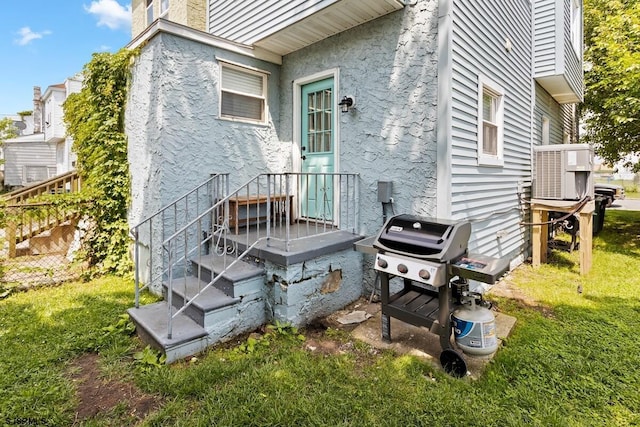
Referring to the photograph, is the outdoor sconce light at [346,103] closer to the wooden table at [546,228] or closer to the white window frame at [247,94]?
the white window frame at [247,94]

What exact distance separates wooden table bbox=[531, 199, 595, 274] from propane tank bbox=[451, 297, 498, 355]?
3.80m

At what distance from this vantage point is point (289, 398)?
2457mm

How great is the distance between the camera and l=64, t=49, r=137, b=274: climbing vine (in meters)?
5.32

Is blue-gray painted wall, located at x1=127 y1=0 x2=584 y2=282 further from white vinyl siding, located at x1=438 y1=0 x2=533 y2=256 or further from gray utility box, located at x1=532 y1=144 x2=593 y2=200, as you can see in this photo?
gray utility box, located at x1=532 y1=144 x2=593 y2=200

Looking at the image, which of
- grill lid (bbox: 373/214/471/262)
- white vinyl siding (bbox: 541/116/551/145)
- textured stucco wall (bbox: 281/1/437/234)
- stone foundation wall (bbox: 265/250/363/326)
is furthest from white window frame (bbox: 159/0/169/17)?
white vinyl siding (bbox: 541/116/551/145)

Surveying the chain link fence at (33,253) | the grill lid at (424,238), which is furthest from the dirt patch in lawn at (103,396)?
the chain link fence at (33,253)

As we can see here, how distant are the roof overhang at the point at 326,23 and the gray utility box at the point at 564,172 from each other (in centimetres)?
402

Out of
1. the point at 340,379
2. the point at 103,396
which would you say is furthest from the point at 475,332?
the point at 103,396

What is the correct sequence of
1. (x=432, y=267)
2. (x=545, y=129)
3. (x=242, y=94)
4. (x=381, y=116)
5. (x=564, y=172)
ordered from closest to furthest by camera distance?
1. (x=432, y=267)
2. (x=381, y=116)
3. (x=242, y=94)
4. (x=564, y=172)
5. (x=545, y=129)

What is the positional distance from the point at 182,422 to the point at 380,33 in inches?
184

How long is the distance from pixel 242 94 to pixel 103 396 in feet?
14.6

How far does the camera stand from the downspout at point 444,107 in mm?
3791

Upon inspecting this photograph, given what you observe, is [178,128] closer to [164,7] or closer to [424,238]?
[424,238]

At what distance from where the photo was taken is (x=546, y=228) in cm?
623
